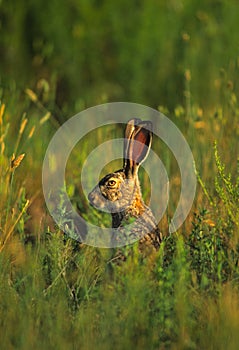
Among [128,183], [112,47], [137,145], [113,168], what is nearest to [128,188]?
[128,183]

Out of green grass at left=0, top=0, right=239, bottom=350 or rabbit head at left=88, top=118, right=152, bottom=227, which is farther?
rabbit head at left=88, top=118, right=152, bottom=227

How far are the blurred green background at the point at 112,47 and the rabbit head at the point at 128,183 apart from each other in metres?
2.64

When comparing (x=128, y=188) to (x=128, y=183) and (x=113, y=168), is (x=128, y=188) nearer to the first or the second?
(x=128, y=183)

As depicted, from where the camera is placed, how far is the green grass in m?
3.25

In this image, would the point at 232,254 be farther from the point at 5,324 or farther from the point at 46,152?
the point at 46,152

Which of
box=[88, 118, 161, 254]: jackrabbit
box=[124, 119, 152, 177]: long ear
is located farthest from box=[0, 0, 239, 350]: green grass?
box=[124, 119, 152, 177]: long ear

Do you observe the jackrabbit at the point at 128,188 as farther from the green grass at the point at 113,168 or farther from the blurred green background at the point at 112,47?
the blurred green background at the point at 112,47

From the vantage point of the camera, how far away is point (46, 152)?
5.27m

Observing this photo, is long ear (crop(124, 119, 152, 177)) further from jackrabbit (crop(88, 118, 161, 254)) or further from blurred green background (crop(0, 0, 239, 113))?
blurred green background (crop(0, 0, 239, 113))

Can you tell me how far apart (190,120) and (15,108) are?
149 centimetres

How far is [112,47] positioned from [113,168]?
8.27ft

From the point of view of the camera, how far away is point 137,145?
4.18 metres

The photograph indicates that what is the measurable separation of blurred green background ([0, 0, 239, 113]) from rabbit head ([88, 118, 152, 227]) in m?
2.64

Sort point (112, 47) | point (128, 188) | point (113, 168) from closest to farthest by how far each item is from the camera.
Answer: point (128, 188) < point (113, 168) < point (112, 47)
